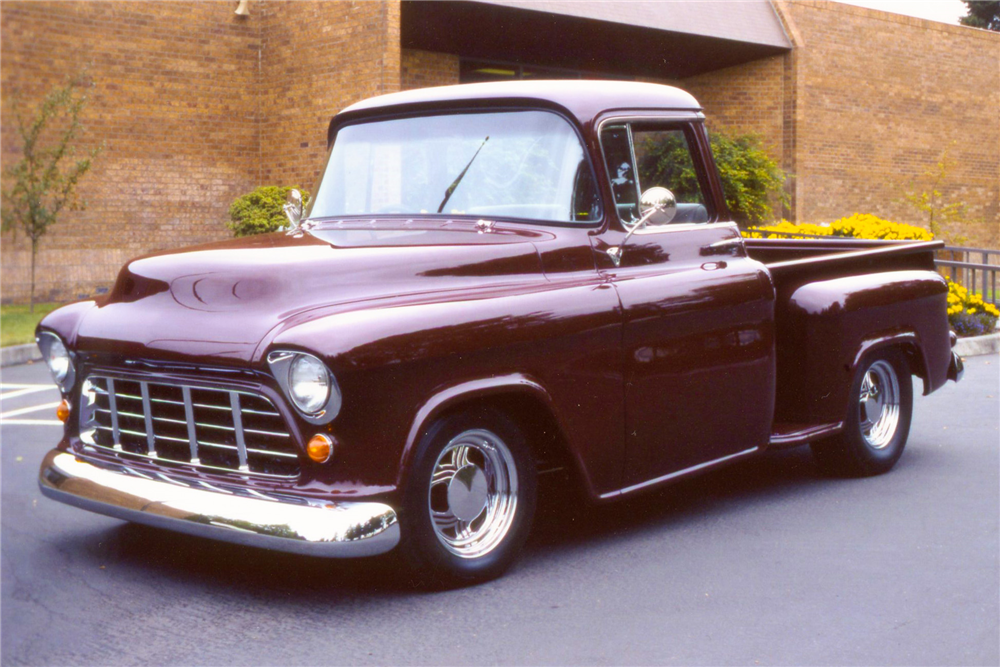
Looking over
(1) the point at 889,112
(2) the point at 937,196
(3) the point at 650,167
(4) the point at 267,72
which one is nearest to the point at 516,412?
(3) the point at 650,167

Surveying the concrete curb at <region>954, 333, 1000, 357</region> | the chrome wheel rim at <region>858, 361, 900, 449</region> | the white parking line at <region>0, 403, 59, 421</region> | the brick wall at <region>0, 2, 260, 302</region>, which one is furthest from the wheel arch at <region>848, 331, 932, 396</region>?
the brick wall at <region>0, 2, 260, 302</region>

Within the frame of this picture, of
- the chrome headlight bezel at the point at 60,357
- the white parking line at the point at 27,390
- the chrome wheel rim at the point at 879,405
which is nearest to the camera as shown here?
the chrome headlight bezel at the point at 60,357

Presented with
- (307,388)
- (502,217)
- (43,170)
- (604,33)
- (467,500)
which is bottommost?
(467,500)

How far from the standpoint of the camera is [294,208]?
18.7 feet

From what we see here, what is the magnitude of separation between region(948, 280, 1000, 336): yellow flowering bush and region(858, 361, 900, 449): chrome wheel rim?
7.16 meters

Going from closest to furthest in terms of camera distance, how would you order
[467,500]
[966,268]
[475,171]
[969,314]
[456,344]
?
[456,344] < [467,500] < [475,171] < [969,314] < [966,268]

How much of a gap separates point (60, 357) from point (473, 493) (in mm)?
1770

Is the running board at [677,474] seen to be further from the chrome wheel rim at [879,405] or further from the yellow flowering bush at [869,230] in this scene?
the yellow flowering bush at [869,230]

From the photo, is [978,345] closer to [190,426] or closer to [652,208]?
[652,208]

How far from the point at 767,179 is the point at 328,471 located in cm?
1973

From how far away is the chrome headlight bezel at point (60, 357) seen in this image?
4.53 meters

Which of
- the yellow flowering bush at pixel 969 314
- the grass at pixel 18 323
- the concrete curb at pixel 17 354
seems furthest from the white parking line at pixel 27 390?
the yellow flowering bush at pixel 969 314

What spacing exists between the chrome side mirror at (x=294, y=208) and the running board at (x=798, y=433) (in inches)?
100

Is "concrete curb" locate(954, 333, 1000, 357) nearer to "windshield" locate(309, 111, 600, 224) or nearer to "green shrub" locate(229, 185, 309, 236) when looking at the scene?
"windshield" locate(309, 111, 600, 224)
